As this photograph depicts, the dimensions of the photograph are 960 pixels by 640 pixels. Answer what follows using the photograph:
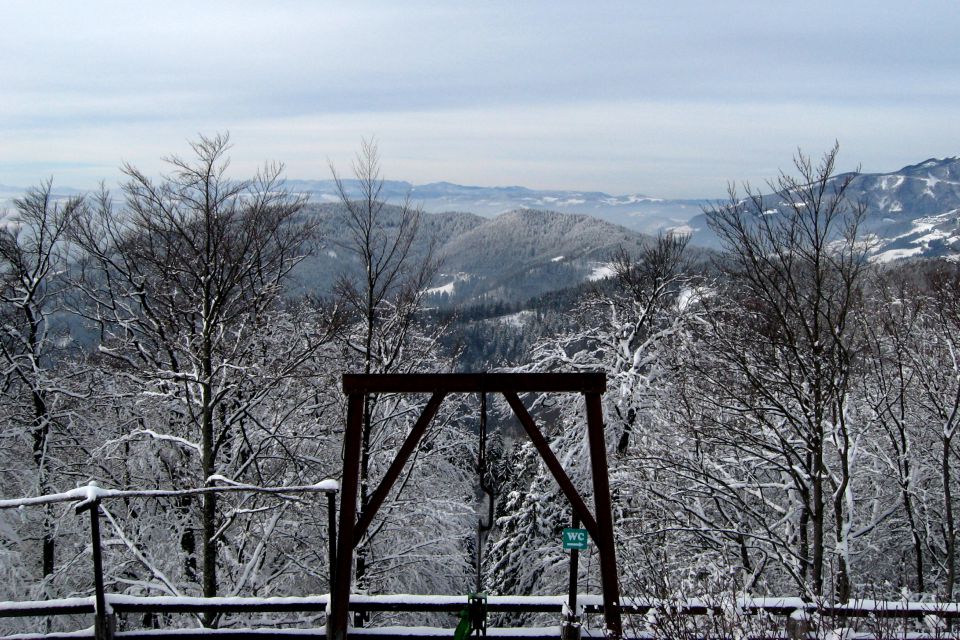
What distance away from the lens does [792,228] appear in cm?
883

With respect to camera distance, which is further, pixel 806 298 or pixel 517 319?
pixel 517 319

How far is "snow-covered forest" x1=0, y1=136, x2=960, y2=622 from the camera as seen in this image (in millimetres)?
9469

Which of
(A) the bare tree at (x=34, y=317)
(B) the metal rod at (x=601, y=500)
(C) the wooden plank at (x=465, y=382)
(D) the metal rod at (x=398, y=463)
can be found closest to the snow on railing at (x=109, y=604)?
(D) the metal rod at (x=398, y=463)

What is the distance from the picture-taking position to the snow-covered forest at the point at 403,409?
31.1 feet

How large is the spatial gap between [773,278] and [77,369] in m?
15.6

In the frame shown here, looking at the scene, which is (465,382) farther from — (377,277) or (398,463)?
(377,277)

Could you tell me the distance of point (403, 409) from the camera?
42.1 feet

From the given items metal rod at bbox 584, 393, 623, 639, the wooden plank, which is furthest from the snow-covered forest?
the wooden plank

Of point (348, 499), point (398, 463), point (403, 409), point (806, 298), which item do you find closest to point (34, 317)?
point (403, 409)

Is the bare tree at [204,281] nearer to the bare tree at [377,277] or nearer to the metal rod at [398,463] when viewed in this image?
the bare tree at [377,277]

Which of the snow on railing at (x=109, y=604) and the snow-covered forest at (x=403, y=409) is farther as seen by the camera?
the snow-covered forest at (x=403, y=409)

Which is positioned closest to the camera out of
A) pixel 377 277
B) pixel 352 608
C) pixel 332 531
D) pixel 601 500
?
pixel 332 531

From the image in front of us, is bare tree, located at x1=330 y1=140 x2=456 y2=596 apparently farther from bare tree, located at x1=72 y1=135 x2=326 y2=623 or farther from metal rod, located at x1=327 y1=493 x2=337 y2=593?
metal rod, located at x1=327 y1=493 x2=337 y2=593

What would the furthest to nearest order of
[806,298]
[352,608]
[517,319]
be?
[517,319], [806,298], [352,608]
